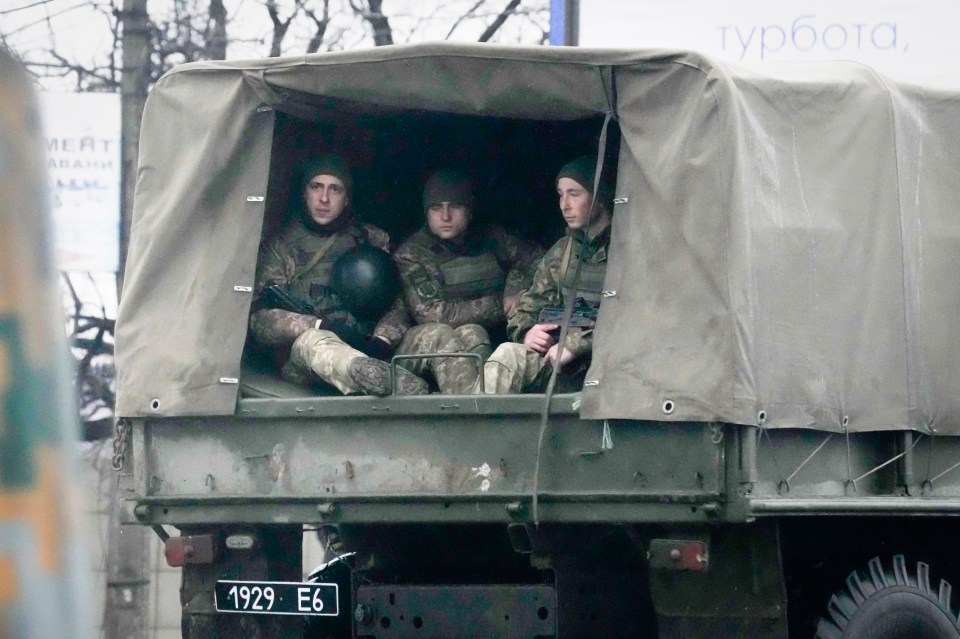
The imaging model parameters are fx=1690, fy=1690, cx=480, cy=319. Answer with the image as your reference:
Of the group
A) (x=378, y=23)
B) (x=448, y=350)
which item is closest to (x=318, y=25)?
(x=378, y=23)

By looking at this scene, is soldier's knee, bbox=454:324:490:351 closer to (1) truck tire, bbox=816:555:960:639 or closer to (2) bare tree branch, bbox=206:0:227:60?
Answer: (1) truck tire, bbox=816:555:960:639

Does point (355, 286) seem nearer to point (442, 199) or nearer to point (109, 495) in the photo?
point (442, 199)

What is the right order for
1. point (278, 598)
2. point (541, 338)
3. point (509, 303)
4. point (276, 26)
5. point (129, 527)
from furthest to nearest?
point (276, 26), point (129, 527), point (509, 303), point (541, 338), point (278, 598)

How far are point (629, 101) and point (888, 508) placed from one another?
1712 millimetres

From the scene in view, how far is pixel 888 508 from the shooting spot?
6008 millimetres

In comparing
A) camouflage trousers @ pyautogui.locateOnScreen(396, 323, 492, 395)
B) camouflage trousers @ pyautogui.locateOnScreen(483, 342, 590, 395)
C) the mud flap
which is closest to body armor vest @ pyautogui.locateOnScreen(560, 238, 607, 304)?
camouflage trousers @ pyautogui.locateOnScreen(483, 342, 590, 395)

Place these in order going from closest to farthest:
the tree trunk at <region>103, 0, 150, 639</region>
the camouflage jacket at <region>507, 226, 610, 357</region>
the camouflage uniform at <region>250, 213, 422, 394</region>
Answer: the camouflage uniform at <region>250, 213, 422, 394</region> < the camouflage jacket at <region>507, 226, 610, 357</region> < the tree trunk at <region>103, 0, 150, 639</region>

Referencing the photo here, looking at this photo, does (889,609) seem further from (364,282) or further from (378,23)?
(378,23)

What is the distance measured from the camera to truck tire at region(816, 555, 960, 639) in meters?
6.17

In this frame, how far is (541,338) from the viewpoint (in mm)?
6531

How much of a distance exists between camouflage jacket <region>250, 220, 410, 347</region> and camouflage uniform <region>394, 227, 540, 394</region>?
0.13 metres

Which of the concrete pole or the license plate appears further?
the concrete pole

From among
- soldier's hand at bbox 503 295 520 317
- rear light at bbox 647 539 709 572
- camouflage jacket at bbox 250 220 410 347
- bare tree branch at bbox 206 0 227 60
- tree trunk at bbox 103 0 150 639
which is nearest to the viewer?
rear light at bbox 647 539 709 572

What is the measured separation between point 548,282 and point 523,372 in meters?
0.72
